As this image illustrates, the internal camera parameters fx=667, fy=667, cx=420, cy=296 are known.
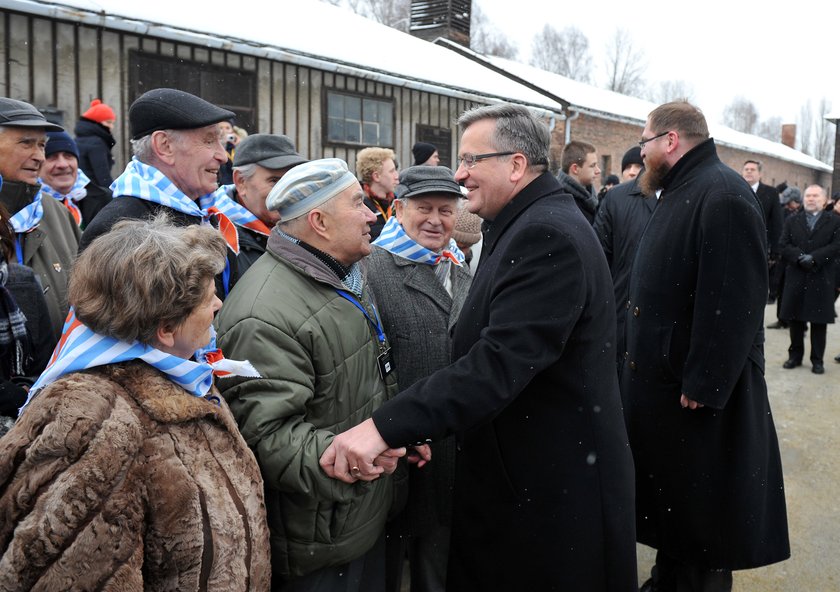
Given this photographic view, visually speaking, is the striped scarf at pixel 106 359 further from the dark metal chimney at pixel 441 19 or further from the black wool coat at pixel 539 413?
the dark metal chimney at pixel 441 19

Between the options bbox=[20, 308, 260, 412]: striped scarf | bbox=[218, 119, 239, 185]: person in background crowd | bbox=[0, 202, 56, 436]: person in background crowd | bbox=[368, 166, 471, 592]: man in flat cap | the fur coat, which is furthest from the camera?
bbox=[218, 119, 239, 185]: person in background crowd

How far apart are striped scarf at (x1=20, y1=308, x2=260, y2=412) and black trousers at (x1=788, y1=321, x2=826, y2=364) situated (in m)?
7.88

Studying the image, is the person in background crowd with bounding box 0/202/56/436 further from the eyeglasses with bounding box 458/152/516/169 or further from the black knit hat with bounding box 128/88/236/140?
the eyeglasses with bounding box 458/152/516/169

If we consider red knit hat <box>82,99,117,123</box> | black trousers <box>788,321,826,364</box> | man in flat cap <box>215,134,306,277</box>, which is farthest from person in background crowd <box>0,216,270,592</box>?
black trousers <box>788,321,826,364</box>

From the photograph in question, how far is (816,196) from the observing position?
8.80m

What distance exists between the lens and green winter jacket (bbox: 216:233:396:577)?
197 centimetres

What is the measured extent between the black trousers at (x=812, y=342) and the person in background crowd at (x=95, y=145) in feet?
25.0

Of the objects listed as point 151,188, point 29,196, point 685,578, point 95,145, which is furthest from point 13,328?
point 95,145

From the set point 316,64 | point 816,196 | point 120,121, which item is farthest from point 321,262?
point 816,196

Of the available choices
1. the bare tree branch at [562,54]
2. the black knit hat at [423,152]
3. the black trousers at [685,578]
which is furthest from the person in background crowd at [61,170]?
the bare tree branch at [562,54]

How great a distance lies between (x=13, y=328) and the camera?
2.15 meters

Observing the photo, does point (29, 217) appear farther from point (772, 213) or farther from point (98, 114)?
point (772, 213)

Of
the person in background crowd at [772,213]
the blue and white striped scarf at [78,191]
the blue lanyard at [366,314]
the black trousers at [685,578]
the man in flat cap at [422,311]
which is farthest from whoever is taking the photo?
the person in background crowd at [772,213]

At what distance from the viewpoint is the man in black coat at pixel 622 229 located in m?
4.67
